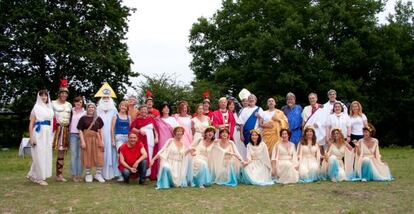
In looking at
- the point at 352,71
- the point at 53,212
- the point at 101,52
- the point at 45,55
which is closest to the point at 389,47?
the point at 352,71

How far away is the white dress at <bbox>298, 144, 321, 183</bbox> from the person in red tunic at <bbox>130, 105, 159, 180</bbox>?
283 cm

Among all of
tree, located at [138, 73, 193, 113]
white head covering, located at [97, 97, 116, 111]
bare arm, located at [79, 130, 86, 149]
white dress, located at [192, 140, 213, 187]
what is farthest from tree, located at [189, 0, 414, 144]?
bare arm, located at [79, 130, 86, 149]

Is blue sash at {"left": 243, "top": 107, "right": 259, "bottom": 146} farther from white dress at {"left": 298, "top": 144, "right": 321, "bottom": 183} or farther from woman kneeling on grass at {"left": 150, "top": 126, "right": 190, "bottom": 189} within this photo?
woman kneeling on grass at {"left": 150, "top": 126, "right": 190, "bottom": 189}

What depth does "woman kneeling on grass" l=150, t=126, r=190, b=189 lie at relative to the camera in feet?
28.0

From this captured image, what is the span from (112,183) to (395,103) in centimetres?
2361

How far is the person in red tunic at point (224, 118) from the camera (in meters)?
10.5

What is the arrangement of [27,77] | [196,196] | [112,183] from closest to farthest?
[196,196]
[112,183]
[27,77]

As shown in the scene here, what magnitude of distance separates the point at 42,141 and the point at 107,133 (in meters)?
1.30

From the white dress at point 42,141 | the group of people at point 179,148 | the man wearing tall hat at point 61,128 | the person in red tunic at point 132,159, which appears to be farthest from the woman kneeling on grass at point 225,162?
the white dress at point 42,141

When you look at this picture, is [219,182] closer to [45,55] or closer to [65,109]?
[65,109]

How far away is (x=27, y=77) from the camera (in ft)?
80.6

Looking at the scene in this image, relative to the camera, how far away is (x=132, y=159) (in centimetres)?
903

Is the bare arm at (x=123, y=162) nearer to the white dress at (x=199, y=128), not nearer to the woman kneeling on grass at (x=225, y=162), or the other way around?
the woman kneeling on grass at (x=225, y=162)

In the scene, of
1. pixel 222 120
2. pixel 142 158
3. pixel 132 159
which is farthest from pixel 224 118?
pixel 132 159
